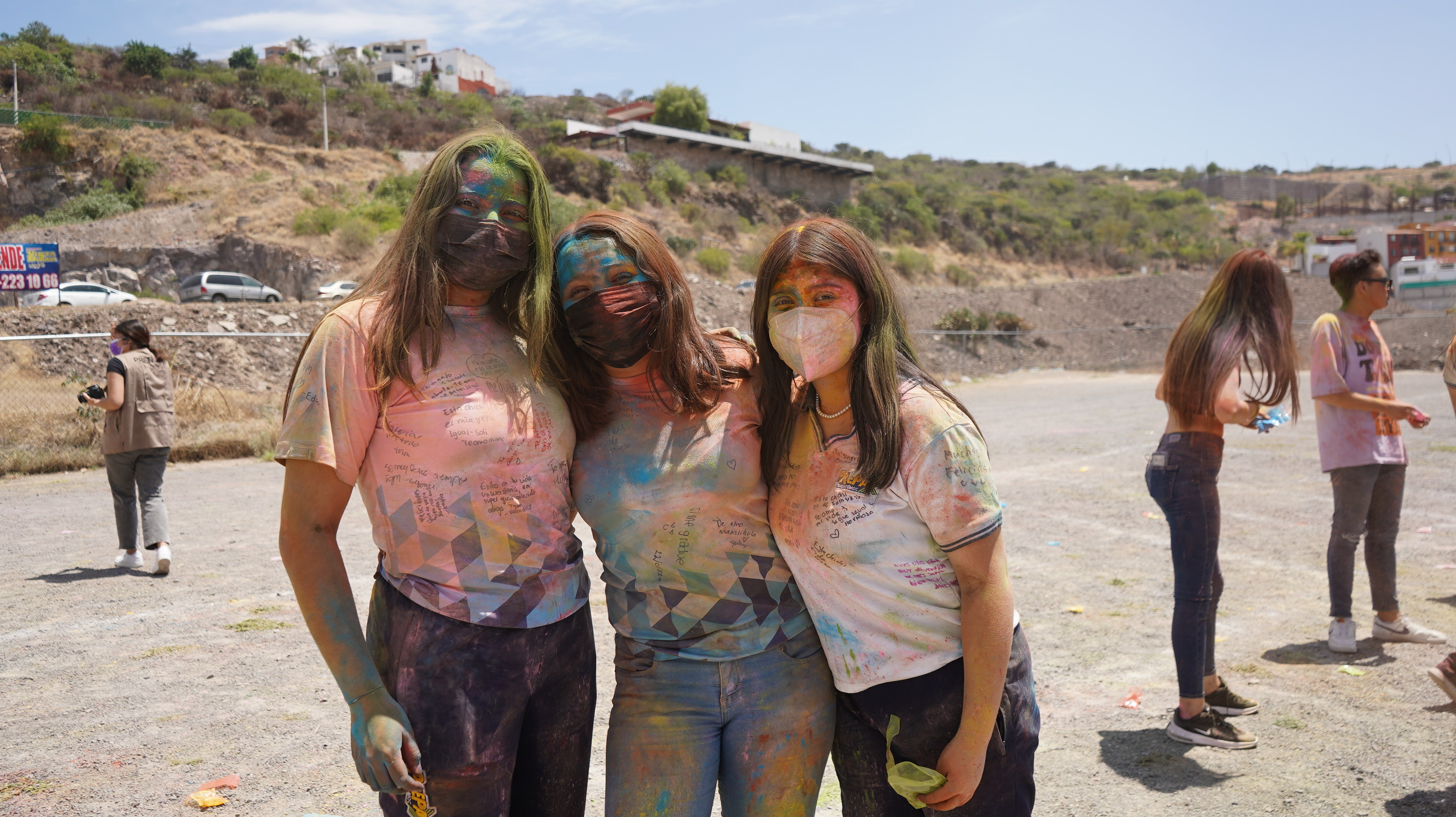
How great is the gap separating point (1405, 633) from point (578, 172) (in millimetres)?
44740

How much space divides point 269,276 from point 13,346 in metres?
17.0

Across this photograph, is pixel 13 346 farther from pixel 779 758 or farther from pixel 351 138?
pixel 351 138

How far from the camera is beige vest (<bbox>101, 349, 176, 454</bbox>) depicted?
7.50 metres

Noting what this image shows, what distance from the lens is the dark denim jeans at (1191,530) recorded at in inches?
154

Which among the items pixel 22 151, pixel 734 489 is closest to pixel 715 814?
pixel 734 489

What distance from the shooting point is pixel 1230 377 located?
3.99 meters

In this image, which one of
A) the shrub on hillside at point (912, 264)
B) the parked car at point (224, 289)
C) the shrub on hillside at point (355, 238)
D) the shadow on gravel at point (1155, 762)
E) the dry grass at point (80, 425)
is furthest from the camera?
the shrub on hillside at point (912, 264)

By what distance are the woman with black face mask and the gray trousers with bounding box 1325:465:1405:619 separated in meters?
4.34

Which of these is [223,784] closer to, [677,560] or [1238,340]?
[677,560]

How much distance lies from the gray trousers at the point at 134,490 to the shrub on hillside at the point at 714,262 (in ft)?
111

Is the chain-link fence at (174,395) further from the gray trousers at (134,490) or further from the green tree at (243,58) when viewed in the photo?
the green tree at (243,58)

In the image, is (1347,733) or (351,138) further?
(351,138)
